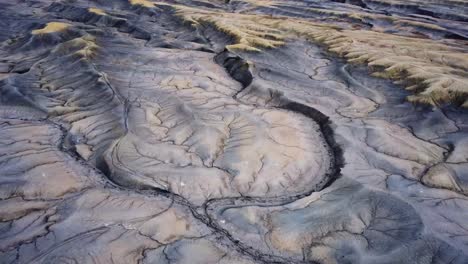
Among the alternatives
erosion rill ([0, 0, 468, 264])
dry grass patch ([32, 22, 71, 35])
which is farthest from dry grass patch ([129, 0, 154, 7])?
erosion rill ([0, 0, 468, 264])

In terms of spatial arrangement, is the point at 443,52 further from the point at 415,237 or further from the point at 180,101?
the point at 415,237

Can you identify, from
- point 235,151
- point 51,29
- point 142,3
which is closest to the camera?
point 235,151

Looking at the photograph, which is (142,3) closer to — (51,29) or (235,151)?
(51,29)

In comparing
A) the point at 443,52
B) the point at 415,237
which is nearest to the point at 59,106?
the point at 415,237

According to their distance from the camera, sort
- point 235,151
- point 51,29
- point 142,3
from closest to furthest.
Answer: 1. point 235,151
2. point 51,29
3. point 142,3

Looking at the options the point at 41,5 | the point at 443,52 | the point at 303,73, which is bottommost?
the point at 41,5

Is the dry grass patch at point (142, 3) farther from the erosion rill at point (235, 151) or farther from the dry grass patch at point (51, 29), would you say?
the erosion rill at point (235, 151)

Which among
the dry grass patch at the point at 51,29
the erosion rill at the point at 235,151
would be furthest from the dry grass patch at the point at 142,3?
the erosion rill at the point at 235,151

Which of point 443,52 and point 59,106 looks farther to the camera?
point 443,52

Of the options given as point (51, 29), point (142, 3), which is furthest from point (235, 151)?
point (142, 3)
